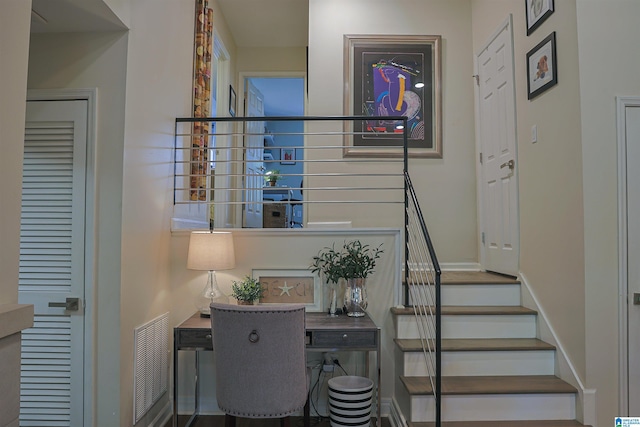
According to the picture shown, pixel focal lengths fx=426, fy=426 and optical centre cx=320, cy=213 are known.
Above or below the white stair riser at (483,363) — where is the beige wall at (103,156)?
above

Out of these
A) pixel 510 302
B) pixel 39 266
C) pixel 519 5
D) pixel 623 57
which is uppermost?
pixel 519 5

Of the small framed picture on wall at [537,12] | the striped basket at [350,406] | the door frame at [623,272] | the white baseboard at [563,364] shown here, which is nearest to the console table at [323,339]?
the striped basket at [350,406]

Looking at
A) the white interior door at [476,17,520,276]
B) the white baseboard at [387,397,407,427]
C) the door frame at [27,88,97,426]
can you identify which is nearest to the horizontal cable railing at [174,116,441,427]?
the white baseboard at [387,397,407,427]

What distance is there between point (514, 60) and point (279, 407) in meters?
3.03

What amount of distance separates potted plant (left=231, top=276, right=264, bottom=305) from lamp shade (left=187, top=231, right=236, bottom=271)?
0.53 ft

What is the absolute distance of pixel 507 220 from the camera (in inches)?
135

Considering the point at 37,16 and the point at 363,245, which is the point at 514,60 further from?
the point at 37,16

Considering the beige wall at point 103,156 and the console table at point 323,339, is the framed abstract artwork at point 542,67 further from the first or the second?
the beige wall at point 103,156

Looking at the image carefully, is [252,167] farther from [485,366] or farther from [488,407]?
[488,407]

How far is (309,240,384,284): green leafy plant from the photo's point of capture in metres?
2.83

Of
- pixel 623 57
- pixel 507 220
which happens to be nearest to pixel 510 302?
pixel 507 220

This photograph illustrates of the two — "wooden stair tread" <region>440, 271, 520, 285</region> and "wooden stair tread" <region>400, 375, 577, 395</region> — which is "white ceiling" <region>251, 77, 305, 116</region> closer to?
"wooden stair tread" <region>440, 271, 520, 285</region>

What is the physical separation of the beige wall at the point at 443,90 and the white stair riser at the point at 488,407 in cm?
171

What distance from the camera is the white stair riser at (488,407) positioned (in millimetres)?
2500
